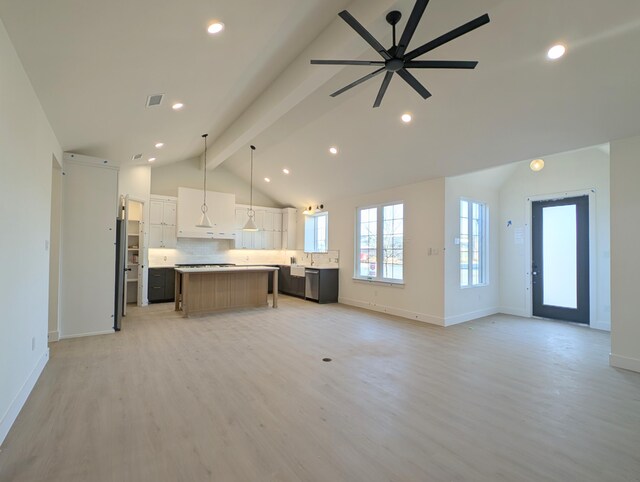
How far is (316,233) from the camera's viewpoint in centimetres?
884

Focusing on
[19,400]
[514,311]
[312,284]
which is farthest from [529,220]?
[19,400]

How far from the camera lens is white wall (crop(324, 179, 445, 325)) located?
548cm

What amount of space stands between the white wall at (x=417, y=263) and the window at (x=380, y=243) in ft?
0.60

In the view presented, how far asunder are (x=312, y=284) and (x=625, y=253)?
5.60 m

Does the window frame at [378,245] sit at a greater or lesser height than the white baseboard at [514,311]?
greater

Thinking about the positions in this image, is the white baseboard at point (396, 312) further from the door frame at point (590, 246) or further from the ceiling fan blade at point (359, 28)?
the ceiling fan blade at point (359, 28)

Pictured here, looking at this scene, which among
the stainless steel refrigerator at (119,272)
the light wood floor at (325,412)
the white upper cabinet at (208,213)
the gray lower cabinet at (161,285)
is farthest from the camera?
the white upper cabinet at (208,213)

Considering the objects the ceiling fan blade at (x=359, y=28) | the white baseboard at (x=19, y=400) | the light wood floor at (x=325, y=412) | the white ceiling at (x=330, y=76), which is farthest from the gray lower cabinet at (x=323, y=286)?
the ceiling fan blade at (x=359, y=28)

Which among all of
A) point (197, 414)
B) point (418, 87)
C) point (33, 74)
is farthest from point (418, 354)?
point (33, 74)

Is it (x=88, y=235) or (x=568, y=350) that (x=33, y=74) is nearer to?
(x=88, y=235)

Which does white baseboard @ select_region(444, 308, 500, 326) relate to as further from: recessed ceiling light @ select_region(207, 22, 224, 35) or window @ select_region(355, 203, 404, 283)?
recessed ceiling light @ select_region(207, 22, 224, 35)

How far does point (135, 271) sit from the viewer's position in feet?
23.4

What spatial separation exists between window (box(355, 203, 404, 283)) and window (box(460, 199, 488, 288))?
1128 millimetres

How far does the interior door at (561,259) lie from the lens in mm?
5492
